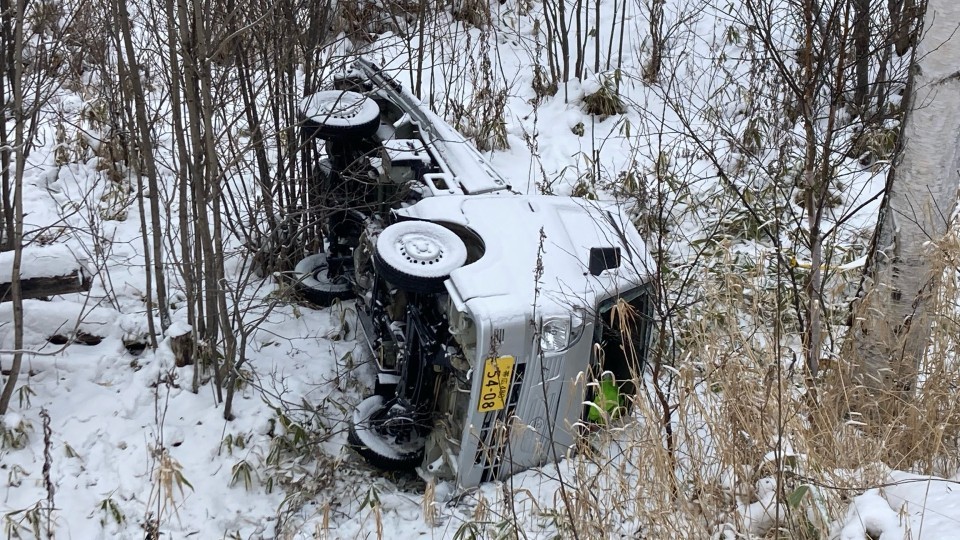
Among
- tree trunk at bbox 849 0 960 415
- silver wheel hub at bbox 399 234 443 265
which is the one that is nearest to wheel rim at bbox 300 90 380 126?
silver wheel hub at bbox 399 234 443 265

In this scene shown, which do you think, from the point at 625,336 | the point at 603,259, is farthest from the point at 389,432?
the point at 603,259

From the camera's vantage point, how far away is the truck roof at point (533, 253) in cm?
374

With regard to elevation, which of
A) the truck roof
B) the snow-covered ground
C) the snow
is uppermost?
the truck roof

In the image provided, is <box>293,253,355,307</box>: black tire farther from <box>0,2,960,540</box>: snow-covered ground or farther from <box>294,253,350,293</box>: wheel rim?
<box>0,2,960,540</box>: snow-covered ground

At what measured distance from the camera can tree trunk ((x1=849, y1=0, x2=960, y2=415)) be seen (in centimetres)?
351

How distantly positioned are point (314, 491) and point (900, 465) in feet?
8.79

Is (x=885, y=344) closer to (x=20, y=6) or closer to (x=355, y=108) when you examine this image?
(x=355, y=108)

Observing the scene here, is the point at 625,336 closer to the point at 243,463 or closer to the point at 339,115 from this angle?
the point at 243,463

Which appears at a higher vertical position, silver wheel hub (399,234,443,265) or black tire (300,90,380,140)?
black tire (300,90,380,140)

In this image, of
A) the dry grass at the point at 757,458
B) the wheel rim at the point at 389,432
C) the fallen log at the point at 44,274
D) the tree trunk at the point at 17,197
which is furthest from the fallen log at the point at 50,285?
the dry grass at the point at 757,458

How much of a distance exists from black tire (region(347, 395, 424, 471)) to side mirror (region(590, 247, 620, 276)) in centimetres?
132

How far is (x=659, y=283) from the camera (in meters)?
3.55

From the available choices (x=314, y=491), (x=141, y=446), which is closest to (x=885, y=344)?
(x=314, y=491)

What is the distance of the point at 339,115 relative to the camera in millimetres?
5266
